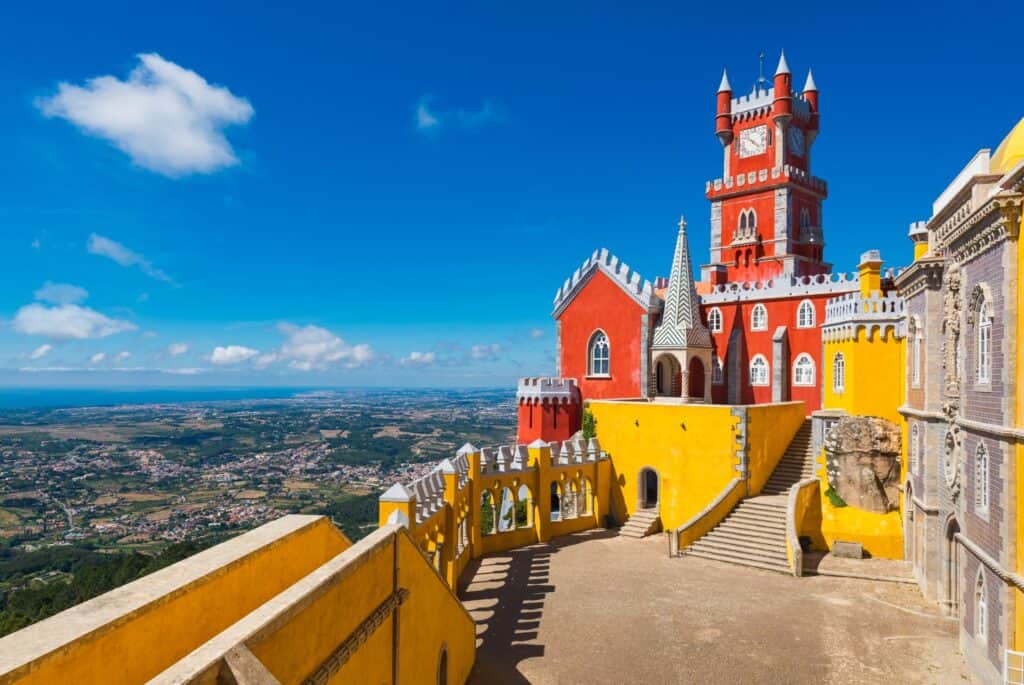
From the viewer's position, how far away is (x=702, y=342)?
28.2 meters

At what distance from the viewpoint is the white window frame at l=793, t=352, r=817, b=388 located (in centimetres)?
2803

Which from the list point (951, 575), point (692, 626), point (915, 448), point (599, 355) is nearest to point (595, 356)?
point (599, 355)

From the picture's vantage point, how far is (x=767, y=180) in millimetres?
34156

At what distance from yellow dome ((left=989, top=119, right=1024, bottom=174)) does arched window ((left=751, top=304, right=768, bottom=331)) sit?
57.7 ft

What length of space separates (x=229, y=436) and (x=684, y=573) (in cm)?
17297

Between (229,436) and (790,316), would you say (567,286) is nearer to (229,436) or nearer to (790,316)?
(790,316)

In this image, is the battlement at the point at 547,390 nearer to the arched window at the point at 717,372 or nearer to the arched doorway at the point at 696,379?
the arched doorway at the point at 696,379

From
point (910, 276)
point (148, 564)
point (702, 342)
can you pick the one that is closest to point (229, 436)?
point (148, 564)

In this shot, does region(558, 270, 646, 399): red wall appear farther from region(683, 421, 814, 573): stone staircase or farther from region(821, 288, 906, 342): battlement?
region(821, 288, 906, 342): battlement

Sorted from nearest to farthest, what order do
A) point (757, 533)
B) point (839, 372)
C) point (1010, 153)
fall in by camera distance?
1. point (1010, 153)
2. point (757, 533)
3. point (839, 372)

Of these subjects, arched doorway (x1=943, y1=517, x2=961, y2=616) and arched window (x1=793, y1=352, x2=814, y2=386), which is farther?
arched window (x1=793, y1=352, x2=814, y2=386)

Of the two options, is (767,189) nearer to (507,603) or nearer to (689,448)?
(689,448)

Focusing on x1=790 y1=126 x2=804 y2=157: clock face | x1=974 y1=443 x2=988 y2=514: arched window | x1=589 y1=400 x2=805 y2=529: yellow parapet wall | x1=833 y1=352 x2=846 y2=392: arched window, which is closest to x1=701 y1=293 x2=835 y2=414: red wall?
x1=589 y1=400 x2=805 y2=529: yellow parapet wall

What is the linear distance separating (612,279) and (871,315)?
37.5 feet
